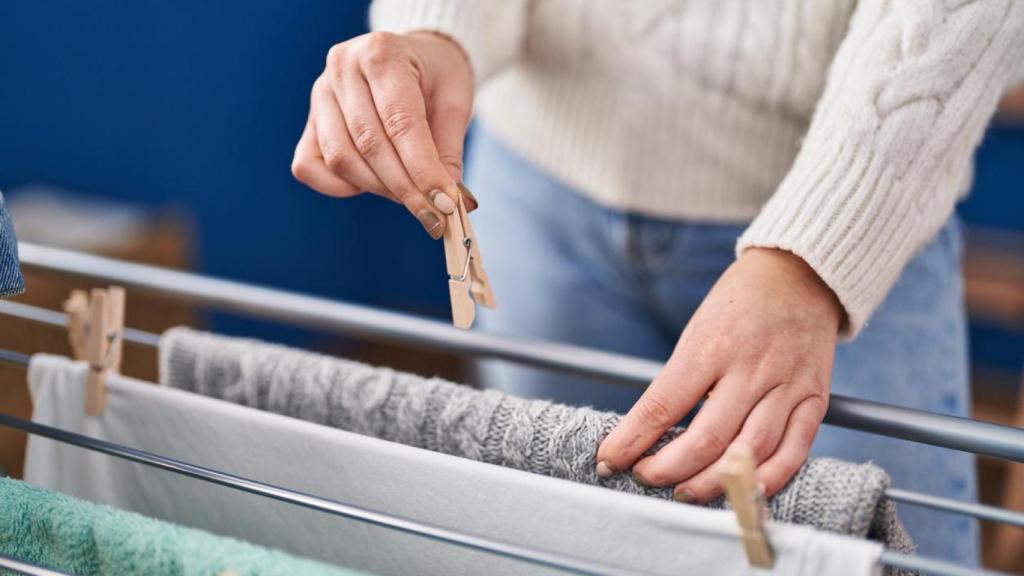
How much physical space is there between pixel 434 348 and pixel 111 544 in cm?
22

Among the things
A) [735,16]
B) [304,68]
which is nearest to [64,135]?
[304,68]

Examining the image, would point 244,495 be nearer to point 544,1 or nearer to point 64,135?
point 544,1

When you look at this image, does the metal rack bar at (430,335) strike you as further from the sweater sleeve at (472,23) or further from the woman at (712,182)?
the sweater sleeve at (472,23)

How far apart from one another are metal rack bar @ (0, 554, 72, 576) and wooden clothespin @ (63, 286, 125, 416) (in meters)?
0.13

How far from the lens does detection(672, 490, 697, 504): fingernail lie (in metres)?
0.48

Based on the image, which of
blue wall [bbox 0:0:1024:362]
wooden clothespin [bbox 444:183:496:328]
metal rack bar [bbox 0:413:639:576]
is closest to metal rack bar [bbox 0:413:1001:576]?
metal rack bar [bbox 0:413:639:576]

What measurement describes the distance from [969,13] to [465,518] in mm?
402

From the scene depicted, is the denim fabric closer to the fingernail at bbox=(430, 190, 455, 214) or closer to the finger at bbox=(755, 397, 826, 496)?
the fingernail at bbox=(430, 190, 455, 214)

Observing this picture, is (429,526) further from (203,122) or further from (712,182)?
(203,122)

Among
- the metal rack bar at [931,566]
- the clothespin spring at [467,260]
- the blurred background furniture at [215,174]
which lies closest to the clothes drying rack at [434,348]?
the metal rack bar at [931,566]

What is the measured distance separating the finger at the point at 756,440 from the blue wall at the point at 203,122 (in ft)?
4.77

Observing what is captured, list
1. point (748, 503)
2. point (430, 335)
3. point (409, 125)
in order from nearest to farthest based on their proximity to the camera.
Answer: point (748, 503) < point (409, 125) < point (430, 335)

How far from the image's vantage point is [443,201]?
0.49 meters

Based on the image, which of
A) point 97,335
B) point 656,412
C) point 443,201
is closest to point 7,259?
point 97,335
